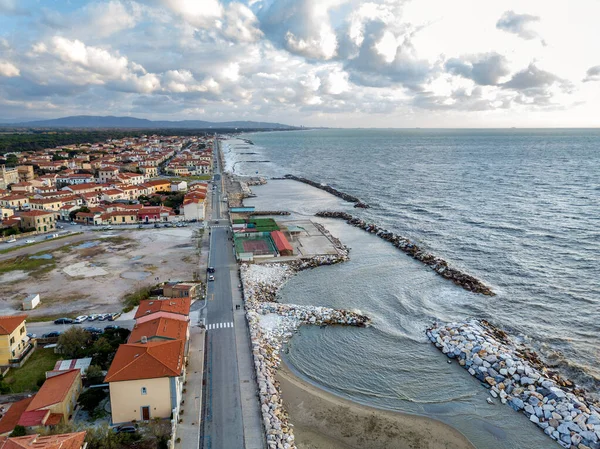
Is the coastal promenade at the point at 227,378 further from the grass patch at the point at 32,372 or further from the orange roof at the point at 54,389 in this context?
the grass patch at the point at 32,372

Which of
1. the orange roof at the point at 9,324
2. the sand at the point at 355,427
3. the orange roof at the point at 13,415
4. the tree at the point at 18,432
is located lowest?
the sand at the point at 355,427

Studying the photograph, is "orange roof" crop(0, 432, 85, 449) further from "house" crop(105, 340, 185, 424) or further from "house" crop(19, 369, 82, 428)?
"house" crop(105, 340, 185, 424)

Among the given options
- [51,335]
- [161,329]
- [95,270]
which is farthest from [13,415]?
[95,270]

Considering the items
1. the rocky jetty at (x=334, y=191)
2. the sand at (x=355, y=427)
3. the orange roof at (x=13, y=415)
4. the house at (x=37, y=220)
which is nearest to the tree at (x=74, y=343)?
the orange roof at (x=13, y=415)

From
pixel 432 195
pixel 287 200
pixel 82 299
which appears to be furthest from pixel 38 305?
pixel 432 195

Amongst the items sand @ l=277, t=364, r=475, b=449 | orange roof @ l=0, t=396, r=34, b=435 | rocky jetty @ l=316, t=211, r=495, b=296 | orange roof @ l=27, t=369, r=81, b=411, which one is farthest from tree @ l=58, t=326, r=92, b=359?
rocky jetty @ l=316, t=211, r=495, b=296

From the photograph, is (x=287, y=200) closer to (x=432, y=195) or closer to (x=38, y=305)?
(x=432, y=195)

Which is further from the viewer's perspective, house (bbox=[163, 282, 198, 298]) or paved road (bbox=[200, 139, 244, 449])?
house (bbox=[163, 282, 198, 298])
